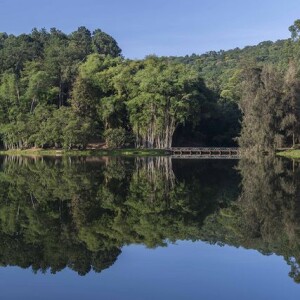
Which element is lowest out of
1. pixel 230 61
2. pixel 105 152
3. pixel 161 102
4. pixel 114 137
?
pixel 105 152

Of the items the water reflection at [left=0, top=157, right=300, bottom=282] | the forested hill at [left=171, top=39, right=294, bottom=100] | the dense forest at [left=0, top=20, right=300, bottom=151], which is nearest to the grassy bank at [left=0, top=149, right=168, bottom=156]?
Result: the dense forest at [left=0, top=20, right=300, bottom=151]

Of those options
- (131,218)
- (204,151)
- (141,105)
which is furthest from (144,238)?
(141,105)

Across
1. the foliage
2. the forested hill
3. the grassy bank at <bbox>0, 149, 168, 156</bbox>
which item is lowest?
the grassy bank at <bbox>0, 149, 168, 156</bbox>

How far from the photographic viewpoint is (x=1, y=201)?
2242cm

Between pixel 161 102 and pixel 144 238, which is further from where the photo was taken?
pixel 161 102

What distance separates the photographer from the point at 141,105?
243 feet

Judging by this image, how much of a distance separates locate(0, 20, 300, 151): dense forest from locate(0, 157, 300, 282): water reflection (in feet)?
102

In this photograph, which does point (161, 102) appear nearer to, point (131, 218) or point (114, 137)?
point (114, 137)

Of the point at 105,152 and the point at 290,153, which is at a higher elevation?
the point at 290,153

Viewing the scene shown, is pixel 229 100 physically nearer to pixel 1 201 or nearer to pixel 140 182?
pixel 140 182

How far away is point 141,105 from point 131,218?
56628 mm

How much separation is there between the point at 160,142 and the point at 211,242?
5925 cm

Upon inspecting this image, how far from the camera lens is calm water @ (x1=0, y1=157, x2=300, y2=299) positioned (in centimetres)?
1094

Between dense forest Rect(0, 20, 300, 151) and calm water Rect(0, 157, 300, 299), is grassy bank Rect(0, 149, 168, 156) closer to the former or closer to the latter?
dense forest Rect(0, 20, 300, 151)
